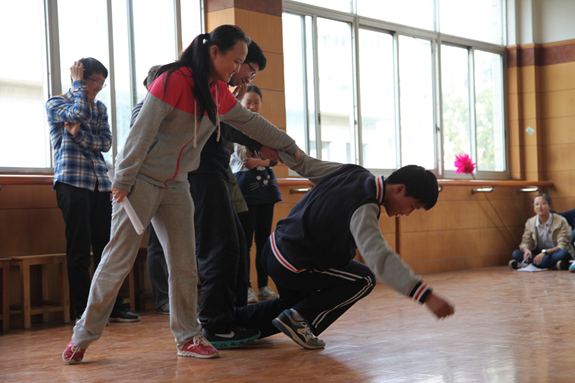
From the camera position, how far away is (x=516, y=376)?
2193mm

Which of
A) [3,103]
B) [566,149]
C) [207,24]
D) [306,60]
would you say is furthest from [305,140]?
[566,149]

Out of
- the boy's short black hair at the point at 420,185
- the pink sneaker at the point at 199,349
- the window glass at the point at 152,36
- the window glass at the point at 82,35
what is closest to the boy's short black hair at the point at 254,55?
the boy's short black hair at the point at 420,185

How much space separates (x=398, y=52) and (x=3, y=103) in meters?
4.30

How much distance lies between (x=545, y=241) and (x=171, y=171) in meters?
5.46

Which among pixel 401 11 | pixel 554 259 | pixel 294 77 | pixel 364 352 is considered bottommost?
pixel 554 259

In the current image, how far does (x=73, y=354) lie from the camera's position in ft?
8.37

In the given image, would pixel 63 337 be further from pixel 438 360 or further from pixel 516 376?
pixel 516 376

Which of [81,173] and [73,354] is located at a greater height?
[81,173]

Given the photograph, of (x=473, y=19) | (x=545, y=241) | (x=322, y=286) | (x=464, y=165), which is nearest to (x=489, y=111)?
(x=473, y=19)

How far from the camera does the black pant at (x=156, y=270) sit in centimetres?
417

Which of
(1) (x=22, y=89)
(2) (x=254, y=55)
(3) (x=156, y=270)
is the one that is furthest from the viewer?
(1) (x=22, y=89)

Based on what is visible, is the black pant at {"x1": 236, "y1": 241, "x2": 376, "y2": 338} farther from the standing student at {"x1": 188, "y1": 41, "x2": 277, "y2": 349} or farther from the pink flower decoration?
the pink flower decoration

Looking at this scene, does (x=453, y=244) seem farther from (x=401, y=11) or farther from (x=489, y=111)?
(x=401, y=11)

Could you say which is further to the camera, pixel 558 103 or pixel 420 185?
pixel 558 103
